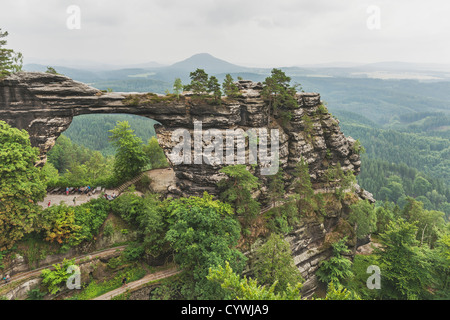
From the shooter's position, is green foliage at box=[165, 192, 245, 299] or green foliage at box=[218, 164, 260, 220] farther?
green foliage at box=[218, 164, 260, 220]

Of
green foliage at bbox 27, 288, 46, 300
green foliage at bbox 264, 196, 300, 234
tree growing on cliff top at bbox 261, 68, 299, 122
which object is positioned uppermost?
tree growing on cliff top at bbox 261, 68, 299, 122

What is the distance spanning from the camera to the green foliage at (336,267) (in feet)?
105

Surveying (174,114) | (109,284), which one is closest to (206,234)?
(109,284)

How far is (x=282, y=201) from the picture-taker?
33.3 m

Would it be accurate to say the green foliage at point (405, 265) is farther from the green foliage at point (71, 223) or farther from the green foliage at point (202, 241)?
the green foliage at point (71, 223)

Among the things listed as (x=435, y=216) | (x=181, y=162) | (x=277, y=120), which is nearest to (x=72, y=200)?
(x=181, y=162)

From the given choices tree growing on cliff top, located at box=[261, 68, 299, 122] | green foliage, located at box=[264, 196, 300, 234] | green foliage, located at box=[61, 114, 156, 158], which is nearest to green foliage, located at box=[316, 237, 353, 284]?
green foliage, located at box=[264, 196, 300, 234]

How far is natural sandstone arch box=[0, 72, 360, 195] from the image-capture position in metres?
27.1

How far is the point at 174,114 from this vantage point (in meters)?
31.8

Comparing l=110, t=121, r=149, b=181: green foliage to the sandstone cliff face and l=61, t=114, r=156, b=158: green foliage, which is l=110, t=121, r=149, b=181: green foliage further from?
l=61, t=114, r=156, b=158: green foliage

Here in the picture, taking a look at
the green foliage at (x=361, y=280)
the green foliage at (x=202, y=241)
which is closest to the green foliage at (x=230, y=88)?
the green foliage at (x=202, y=241)

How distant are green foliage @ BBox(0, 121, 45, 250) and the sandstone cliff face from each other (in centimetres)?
501
